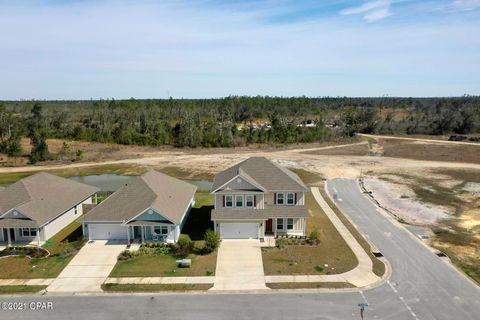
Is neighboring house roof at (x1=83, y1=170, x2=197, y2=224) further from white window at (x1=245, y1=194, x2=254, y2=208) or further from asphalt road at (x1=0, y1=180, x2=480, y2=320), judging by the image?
asphalt road at (x1=0, y1=180, x2=480, y2=320)

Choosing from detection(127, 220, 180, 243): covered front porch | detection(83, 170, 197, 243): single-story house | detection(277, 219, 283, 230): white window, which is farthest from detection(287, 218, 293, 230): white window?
detection(127, 220, 180, 243): covered front porch

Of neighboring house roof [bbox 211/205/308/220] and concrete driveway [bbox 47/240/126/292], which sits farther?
neighboring house roof [bbox 211/205/308/220]

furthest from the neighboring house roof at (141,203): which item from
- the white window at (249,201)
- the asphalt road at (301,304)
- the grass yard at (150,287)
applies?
the asphalt road at (301,304)

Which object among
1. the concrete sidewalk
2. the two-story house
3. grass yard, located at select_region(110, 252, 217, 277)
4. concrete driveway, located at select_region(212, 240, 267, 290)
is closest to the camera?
concrete driveway, located at select_region(212, 240, 267, 290)

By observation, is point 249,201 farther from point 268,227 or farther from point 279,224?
point 279,224

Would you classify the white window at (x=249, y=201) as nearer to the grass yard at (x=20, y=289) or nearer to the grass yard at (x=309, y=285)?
the grass yard at (x=309, y=285)

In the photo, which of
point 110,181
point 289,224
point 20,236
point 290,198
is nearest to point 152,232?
point 20,236
